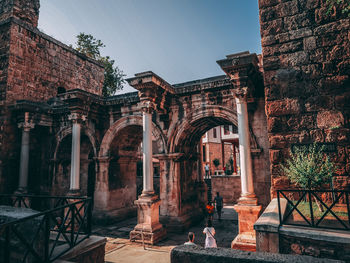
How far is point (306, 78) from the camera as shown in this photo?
17.3ft

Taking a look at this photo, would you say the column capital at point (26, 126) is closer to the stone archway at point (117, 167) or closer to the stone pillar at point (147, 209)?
the stone archway at point (117, 167)

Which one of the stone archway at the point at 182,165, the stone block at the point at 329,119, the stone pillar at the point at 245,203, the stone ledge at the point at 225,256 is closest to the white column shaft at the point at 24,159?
the stone archway at the point at 182,165

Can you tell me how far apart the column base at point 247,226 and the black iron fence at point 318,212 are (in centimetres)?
223

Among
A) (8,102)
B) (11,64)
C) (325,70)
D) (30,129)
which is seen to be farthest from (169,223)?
(11,64)

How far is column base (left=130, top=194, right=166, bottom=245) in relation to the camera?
841 centimetres

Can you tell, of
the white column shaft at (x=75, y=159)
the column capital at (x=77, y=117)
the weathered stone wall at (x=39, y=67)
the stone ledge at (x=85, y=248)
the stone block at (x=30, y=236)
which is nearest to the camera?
the stone block at (x=30, y=236)

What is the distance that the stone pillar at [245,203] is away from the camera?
693cm

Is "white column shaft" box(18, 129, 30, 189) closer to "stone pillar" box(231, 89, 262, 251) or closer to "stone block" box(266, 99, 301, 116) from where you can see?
"stone pillar" box(231, 89, 262, 251)

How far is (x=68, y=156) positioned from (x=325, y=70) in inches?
528

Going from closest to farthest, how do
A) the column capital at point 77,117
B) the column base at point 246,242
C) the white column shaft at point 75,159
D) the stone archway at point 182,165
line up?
1. the column base at point 246,242
2. the stone archway at point 182,165
3. the column capital at point 77,117
4. the white column shaft at point 75,159

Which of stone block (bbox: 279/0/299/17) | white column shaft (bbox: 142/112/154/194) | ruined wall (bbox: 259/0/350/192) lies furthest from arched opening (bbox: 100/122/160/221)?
stone block (bbox: 279/0/299/17)

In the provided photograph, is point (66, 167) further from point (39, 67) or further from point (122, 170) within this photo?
point (39, 67)

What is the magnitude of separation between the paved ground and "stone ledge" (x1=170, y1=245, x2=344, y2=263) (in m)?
4.88

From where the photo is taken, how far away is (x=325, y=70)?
201 inches
